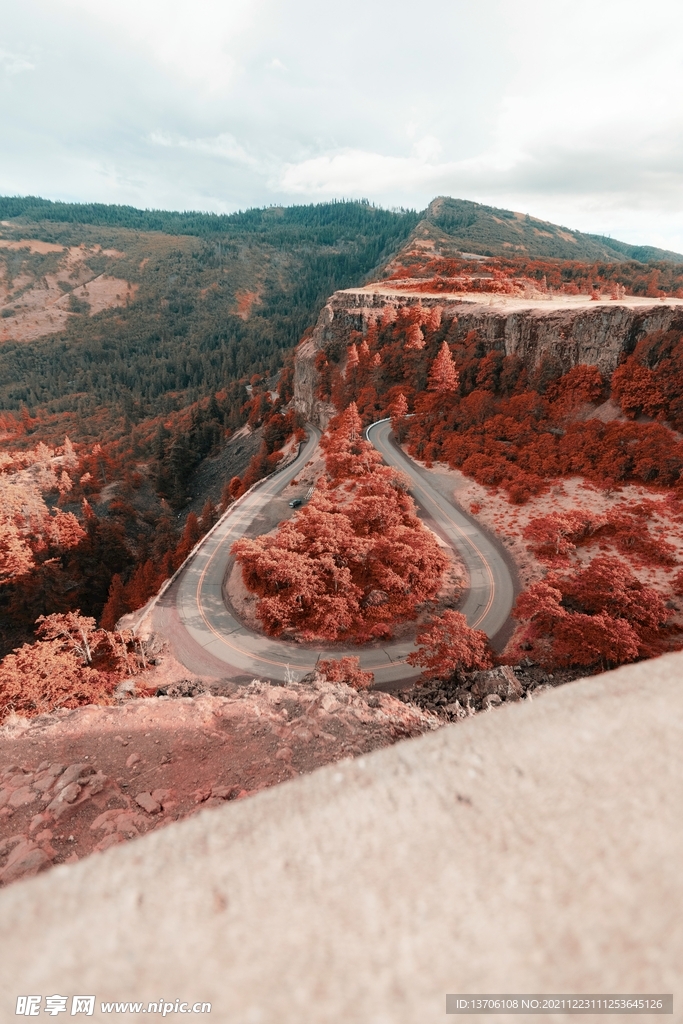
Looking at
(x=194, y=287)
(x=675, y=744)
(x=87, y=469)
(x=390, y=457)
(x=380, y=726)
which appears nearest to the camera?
(x=675, y=744)

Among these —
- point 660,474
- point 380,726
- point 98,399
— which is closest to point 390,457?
point 660,474

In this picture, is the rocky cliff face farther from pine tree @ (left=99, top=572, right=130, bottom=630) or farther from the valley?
pine tree @ (left=99, top=572, right=130, bottom=630)

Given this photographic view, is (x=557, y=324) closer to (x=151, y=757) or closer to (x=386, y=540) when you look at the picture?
(x=386, y=540)

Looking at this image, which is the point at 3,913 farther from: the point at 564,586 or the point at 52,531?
the point at 52,531

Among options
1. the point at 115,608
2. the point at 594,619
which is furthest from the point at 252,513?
the point at 594,619

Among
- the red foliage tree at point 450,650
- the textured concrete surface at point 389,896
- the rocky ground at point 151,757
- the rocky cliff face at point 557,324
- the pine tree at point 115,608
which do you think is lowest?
the pine tree at point 115,608

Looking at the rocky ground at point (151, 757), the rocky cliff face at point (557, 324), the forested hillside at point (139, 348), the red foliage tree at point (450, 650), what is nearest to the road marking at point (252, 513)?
the red foliage tree at point (450, 650)

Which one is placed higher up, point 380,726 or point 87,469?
point 380,726

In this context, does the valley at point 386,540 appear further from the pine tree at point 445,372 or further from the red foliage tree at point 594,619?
the pine tree at point 445,372
